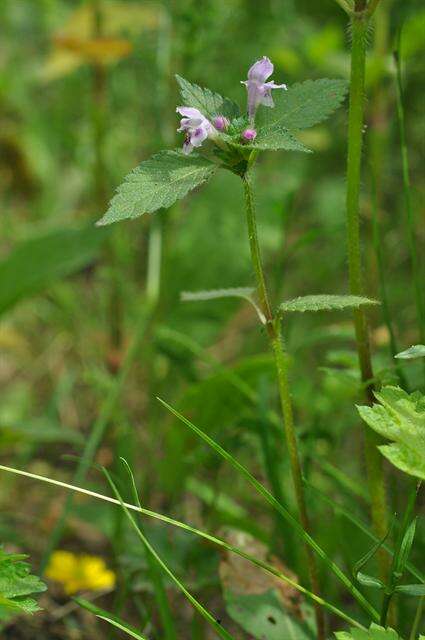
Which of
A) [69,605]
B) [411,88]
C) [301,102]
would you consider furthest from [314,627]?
[411,88]

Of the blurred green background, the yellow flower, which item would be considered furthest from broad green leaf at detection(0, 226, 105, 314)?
the yellow flower

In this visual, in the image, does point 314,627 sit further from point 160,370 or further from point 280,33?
point 280,33

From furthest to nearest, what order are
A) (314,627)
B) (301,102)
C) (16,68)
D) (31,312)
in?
1. (16,68)
2. (31,312)
3. (314,627)
4. (301,102)

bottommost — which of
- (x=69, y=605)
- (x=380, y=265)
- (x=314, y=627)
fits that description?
(x=69, y=605)

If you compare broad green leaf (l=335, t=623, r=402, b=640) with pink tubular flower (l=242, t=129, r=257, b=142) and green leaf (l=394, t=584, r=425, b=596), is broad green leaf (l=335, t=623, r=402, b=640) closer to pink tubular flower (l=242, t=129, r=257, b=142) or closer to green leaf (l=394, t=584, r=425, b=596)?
green leaf (l=394, t=584, r=425, b=596)

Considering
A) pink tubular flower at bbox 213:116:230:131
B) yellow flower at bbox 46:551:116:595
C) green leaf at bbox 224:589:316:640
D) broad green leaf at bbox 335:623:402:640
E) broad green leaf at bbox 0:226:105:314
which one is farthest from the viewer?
broad green leaf at bbox 0:226:105:314

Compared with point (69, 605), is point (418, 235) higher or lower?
higher
